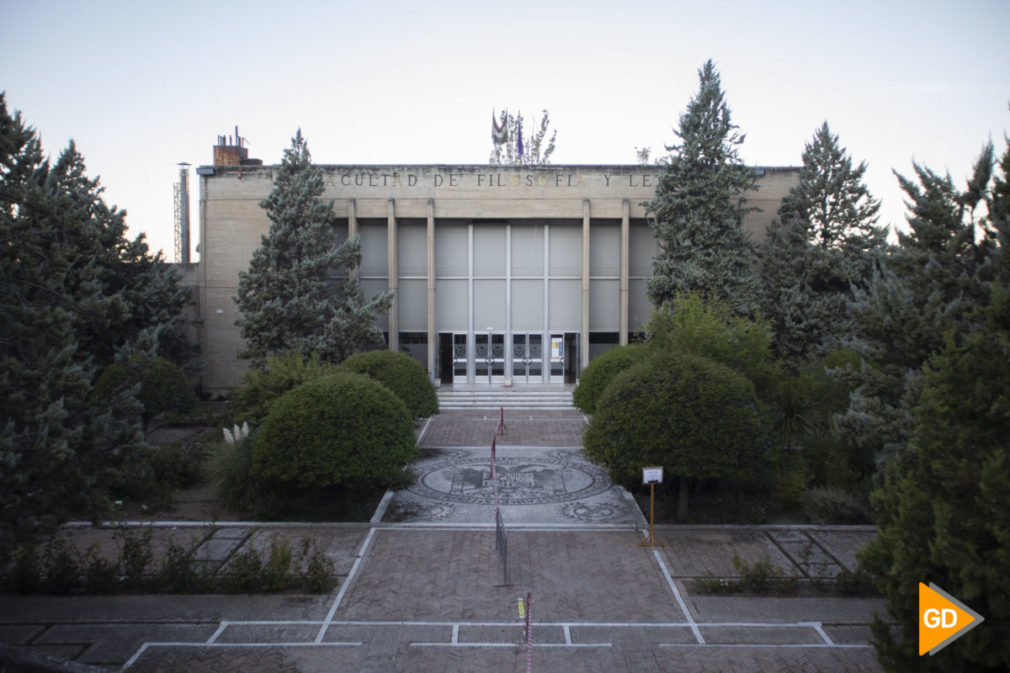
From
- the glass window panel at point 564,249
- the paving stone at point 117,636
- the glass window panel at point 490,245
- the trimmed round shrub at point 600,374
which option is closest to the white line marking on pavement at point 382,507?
the paving stone at point 117,636

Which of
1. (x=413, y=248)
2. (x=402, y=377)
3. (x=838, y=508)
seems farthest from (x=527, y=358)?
(x=838, y=508)

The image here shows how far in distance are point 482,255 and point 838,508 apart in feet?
68.1

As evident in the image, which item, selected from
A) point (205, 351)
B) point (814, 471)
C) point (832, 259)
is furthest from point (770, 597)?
point (205, 351)

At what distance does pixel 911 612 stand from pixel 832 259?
2383cm

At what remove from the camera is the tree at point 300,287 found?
90.6ft

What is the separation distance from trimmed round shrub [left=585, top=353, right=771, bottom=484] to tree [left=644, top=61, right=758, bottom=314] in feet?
47.2

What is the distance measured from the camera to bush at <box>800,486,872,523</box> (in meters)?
14.4

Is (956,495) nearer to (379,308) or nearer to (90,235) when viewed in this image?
(90,235)

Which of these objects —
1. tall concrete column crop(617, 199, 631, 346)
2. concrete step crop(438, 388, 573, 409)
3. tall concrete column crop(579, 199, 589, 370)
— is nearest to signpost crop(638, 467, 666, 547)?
concrete step crop(438, 388, 573, 409)

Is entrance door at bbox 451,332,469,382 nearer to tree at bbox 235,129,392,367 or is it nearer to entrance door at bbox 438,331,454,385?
entrance door at bbox 438,331,454,385

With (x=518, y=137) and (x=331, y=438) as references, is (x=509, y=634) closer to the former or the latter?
(x=331, y=438)

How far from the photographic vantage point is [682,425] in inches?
532

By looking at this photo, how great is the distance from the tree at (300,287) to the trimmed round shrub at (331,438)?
12656 millimetres

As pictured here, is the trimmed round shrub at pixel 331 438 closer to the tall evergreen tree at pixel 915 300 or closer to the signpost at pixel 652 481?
the signpost at pixel 652 481
